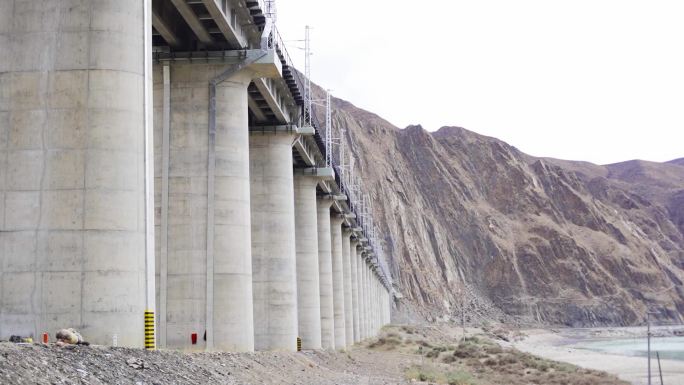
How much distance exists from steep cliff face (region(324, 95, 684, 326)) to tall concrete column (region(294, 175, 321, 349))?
9291cm

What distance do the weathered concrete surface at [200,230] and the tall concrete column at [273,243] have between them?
8518mm

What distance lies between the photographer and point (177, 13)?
27078mm

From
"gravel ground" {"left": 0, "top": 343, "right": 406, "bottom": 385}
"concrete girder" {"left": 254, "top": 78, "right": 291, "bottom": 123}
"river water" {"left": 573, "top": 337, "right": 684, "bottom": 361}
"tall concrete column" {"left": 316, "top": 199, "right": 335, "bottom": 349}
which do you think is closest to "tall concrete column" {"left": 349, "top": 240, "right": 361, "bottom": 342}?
"tall concrete column" {"left": 316, "top": 199, "right": 335, "bottom": 349}

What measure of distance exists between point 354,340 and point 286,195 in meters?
37.1

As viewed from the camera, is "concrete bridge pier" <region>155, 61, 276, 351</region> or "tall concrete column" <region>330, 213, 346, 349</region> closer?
"concrete bridge pier" <region>155, 61, 276, 351</region>

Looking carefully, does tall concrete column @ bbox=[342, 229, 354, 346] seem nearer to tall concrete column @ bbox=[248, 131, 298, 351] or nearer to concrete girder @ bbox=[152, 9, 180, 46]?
tall concrete column @ bbox=[248, 131, 298, 351]

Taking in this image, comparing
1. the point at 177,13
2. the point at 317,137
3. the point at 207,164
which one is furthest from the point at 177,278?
the point at 317,137

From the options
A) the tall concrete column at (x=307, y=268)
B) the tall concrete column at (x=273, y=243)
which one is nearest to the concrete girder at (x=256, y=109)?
the tall concrete column at (x=273, y=243)

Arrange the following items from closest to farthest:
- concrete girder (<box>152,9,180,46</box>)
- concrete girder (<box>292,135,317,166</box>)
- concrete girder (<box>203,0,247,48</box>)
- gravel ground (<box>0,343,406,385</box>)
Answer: gravel ground (<box>0,343,406,385</box>) < concrete girder (<box>203,0,247,48</box>) < concrete girder (<box>152,9,180,46</box>) < concrete girder (<box>292,135,317,166</box>)

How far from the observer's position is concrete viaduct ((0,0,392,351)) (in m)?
16.6

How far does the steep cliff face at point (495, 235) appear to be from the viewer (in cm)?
14625

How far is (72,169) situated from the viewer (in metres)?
16.9

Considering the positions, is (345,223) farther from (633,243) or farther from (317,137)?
(633,243)

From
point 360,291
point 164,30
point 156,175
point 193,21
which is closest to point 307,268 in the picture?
→ point 156,175
